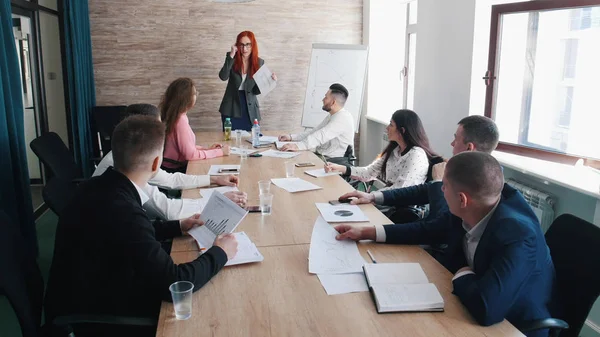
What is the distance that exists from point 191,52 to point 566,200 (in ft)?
15.1

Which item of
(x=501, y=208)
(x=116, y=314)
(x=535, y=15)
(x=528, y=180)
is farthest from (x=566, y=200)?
(x=116, y=314)

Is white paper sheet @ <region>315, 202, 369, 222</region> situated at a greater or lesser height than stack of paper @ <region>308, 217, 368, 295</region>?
greater

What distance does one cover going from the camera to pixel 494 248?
152 cm

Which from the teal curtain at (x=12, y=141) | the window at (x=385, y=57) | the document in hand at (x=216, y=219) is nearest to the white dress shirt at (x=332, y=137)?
the window at (x=385, y=57)

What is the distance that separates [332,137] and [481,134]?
2135mm

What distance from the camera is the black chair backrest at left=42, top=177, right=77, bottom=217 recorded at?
2.40m

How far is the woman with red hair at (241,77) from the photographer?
5488mm

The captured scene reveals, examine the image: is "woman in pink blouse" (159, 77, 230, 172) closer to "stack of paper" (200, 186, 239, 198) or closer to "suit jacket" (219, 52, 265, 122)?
"stack of paper" (200, 186, 239, 198)

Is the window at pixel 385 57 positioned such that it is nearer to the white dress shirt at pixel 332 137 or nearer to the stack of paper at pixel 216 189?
the white dress shirt at pixel 332 137

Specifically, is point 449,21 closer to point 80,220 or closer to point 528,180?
point 528,180

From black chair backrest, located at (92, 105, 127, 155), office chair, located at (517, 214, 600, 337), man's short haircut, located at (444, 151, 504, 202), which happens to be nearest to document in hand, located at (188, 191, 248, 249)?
man's short haircut, located at (444, 151, 504, 202)

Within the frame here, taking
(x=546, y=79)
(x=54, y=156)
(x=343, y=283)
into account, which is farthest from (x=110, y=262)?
(x=546, y=79)

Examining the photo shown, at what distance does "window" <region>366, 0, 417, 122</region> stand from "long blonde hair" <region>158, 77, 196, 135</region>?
291 cm

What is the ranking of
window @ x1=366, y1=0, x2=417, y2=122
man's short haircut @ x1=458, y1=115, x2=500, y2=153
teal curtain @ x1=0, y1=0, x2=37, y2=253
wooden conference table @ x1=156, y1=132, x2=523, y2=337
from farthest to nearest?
window @ x1=366, y1=0, x2=417, y2=122 < teal curtain @ x1=0, y1=0, x2=37, y2=253 < man's short haircut @ x1=458, y1=115, x2=500, y2=153 < wooden conference table @ x1=156, y1=132, x2=523, y2=337
